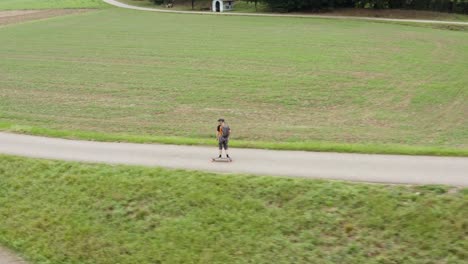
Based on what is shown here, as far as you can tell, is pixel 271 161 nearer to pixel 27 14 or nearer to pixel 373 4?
pixel 373 4

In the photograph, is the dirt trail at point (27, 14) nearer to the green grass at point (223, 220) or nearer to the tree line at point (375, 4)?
the tree line at point (375, 4)

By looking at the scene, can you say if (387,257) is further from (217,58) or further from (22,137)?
(217,58)

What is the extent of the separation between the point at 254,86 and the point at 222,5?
46.5 m

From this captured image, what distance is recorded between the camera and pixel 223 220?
13234mm

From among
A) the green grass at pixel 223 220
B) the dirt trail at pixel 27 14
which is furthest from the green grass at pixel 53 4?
the green grass at pixel 223 220

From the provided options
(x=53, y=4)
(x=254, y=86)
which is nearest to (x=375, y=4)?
(x=254, y=86)

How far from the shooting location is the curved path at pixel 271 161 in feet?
44.9

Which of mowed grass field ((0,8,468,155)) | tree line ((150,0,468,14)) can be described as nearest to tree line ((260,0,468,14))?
tree line ((150,0,468,14))

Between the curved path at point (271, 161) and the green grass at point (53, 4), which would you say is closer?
the curved path at point (271, 161)

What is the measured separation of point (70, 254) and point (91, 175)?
→ 2996 millimetres

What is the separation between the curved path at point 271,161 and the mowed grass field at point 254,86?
725 mm

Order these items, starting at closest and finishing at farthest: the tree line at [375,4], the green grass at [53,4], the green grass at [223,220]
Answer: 1. the green grass at [223,220]
2. the tree line at [375,4]
3. the green grass at [53,4]

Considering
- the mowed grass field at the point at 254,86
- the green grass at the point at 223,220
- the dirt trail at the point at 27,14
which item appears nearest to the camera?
the green grass at the point at 223,220

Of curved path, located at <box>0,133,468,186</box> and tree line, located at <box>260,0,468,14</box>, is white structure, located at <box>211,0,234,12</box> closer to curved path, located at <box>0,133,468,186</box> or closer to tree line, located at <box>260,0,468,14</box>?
tree line, located at <box>260,0,468,14</box>
